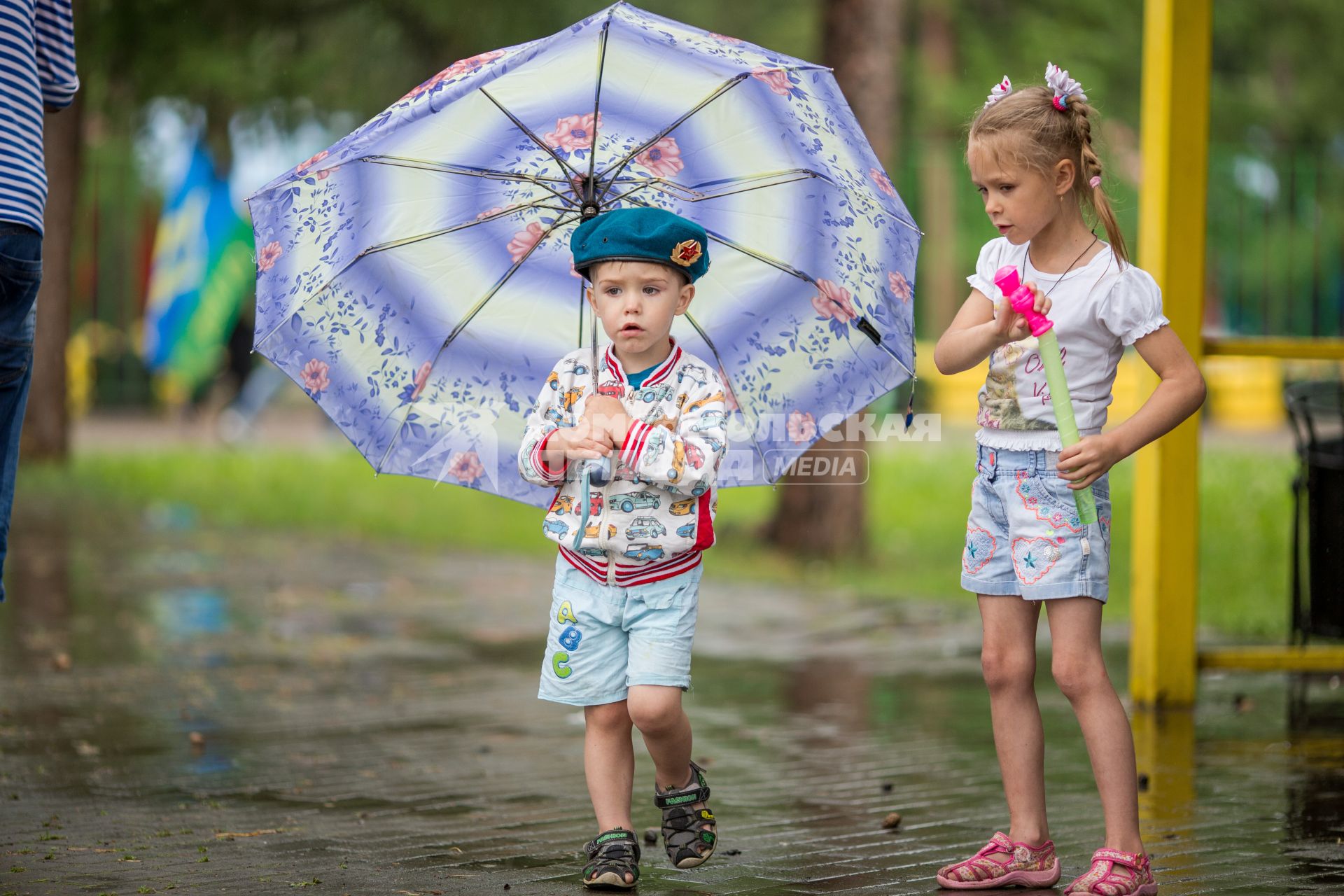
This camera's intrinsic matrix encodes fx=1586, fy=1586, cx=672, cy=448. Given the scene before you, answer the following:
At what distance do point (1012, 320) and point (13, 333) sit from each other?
242 centimetres

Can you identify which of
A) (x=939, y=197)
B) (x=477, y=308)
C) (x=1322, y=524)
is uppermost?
(x=939, y=197)

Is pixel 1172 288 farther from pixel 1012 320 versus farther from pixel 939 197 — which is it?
pixel 939 197

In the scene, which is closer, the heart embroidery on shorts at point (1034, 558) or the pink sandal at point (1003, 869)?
the heart embroidery on shorts at point (1034, 558)

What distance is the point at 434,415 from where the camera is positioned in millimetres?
4004

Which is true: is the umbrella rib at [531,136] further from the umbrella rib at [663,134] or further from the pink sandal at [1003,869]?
the pink sandal at [1003,869]

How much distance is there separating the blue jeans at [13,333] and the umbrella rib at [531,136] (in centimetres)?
118

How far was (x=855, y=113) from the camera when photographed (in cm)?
994

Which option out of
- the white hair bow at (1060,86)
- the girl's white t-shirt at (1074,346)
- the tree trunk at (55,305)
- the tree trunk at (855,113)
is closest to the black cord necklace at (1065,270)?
the girl's white t-shirt at (1074,346)

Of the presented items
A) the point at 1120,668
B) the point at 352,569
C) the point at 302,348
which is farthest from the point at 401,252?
the point at 352,569

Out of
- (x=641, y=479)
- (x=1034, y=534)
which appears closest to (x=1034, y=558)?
(x=1034, y=534)

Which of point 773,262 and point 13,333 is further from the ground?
point 773,262

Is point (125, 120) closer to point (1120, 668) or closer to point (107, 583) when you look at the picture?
point (107, 583)

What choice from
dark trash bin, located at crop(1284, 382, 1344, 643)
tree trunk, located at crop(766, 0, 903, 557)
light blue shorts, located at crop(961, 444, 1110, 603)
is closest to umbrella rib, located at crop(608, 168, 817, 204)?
light blue shorts, located at crop(961, 444, 1110, 603)

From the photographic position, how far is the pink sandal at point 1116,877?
3.42 meters
